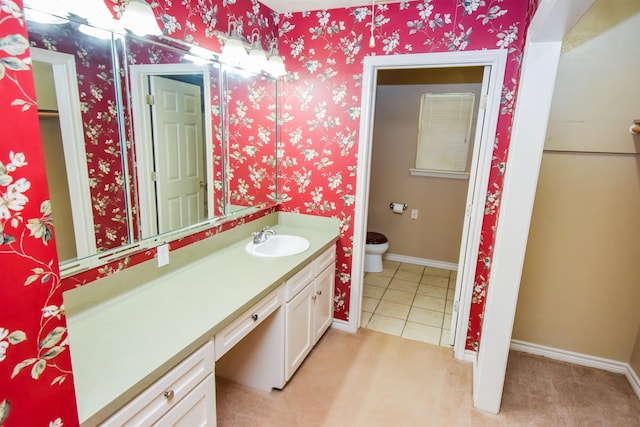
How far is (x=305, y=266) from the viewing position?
2092mm

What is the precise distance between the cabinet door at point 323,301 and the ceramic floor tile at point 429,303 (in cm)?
94

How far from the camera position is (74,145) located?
1.31m

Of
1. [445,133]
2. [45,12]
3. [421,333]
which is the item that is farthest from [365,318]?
[45,12]

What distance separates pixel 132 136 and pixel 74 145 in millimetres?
267

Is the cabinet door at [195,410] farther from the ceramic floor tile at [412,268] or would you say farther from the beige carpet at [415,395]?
the ceramic floor tile at [412,268]

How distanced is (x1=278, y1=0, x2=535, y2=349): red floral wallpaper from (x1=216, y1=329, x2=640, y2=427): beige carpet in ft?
1.18

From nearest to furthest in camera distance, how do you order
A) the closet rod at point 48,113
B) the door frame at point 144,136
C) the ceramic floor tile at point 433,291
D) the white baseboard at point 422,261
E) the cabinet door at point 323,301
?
the closet rod at point 48,113 → the door frame at point 144,136 → the cabinet door at point 323,301 → the ceramic floor tile at point 433,291 → the white baseboard at point 422,261

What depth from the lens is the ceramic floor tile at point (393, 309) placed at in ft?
9.84

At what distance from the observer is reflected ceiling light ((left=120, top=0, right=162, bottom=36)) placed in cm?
139

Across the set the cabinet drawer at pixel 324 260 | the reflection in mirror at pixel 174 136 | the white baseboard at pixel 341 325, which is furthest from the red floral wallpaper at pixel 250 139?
the white baseboard at pixel 341 325

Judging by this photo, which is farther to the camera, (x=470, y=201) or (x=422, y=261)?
(x=422, y=261)

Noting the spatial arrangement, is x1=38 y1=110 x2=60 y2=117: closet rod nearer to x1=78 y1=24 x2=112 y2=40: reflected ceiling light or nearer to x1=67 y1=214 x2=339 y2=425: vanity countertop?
x1=78 y1=24 x2=112 y2=40: reflected ceiling light

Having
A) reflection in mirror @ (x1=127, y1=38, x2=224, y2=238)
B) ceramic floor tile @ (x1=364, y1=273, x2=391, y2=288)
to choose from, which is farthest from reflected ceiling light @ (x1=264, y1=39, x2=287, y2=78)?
ceramic floor tile @ (x1=364, y1=273, x2=391, y2=288)

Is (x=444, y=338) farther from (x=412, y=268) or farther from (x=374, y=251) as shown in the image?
(x=412, y=268)
